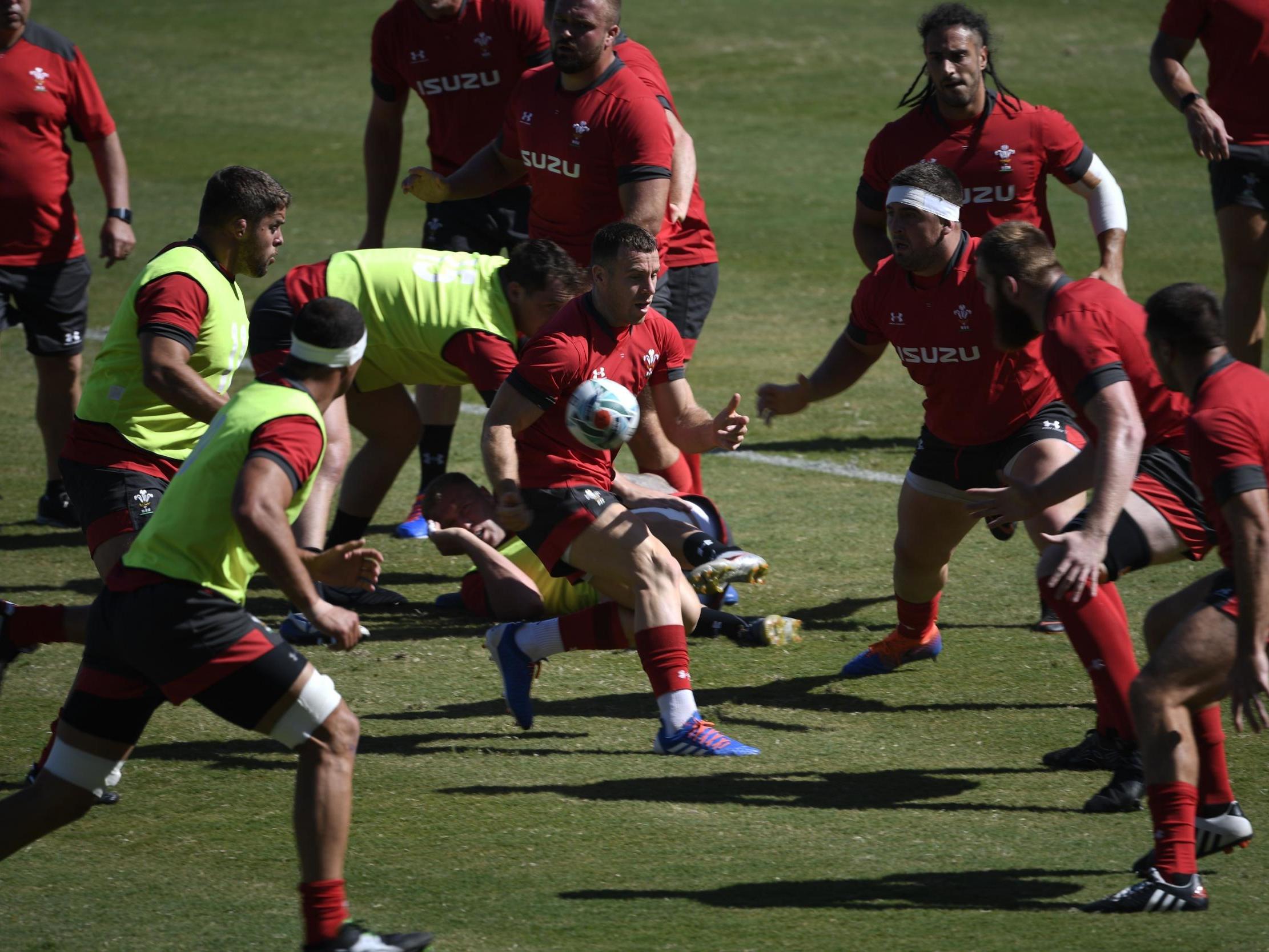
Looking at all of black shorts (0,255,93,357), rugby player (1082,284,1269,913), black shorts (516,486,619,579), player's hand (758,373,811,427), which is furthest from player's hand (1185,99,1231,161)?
black shorts (0,255,93,357)

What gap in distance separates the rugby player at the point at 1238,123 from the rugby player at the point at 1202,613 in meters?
5.08

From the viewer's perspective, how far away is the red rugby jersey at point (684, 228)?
28.3 ft

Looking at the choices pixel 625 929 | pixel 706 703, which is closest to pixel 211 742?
pixel 706 703

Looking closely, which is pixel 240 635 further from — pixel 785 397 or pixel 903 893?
pixel 785 397

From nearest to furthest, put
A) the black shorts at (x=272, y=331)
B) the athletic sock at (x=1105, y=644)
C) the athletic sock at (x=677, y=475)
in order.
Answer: the athletic sock at (x=1105, y=644) < the black shorts at (x=272, y=331) < the athletic sock at (x=677, y=475)

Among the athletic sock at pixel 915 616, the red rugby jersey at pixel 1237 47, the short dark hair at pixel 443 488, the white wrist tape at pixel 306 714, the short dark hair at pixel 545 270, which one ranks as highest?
the red rugby jersey at pixel 1237 47

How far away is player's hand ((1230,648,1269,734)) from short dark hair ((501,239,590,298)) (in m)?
3.37

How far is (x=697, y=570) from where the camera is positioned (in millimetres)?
7148

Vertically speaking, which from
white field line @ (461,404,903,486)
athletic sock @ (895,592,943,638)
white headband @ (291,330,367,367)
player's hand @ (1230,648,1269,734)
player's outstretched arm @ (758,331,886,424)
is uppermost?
white headband @ (291,330,367,367)

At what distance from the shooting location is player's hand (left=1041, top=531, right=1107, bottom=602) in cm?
512

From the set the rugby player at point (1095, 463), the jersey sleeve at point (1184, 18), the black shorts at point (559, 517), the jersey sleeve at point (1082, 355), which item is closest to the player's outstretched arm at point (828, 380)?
the black shorts at point (559, 517)

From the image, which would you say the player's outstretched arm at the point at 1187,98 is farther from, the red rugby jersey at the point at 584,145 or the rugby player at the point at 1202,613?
the rugby player at the point at 1202,613

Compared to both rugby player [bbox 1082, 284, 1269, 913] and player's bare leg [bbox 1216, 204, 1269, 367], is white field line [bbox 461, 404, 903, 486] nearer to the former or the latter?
player's bare leg [bbox 1216, 204, 1269, 367]

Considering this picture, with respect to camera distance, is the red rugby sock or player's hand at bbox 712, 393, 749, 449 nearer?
the red rugby sock
